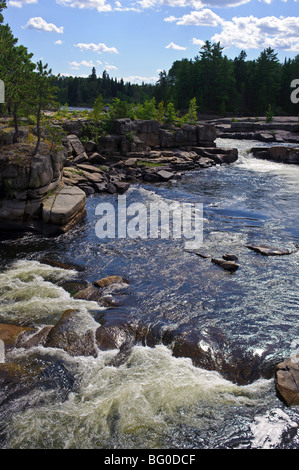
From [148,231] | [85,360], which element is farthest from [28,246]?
[85,360]

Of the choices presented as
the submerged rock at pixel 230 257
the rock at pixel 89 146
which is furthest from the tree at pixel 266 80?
the submerged rock at pixel 230 257

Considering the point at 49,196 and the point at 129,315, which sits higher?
the point at 49,196

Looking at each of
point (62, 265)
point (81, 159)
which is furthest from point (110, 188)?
point (62, 265)

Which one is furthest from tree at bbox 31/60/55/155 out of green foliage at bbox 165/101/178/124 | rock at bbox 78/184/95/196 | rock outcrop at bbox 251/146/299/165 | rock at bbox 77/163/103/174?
rock outcrop at bbox 251/146/299/165

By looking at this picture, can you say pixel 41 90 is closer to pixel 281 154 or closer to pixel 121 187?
pixel 121 187

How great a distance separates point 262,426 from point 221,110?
7252cm

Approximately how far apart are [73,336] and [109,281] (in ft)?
9.30

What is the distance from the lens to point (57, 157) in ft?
57.0

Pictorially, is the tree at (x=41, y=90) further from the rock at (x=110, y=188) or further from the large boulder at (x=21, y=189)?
the rock at (x=110, y=188)

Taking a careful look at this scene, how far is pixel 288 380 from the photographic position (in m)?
6.77

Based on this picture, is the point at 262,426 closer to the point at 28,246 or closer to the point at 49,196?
the point at 28,246

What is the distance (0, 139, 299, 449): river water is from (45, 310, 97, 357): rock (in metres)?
0.19

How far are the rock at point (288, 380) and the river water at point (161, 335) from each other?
0.56 feet

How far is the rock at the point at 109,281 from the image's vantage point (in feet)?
34.4
